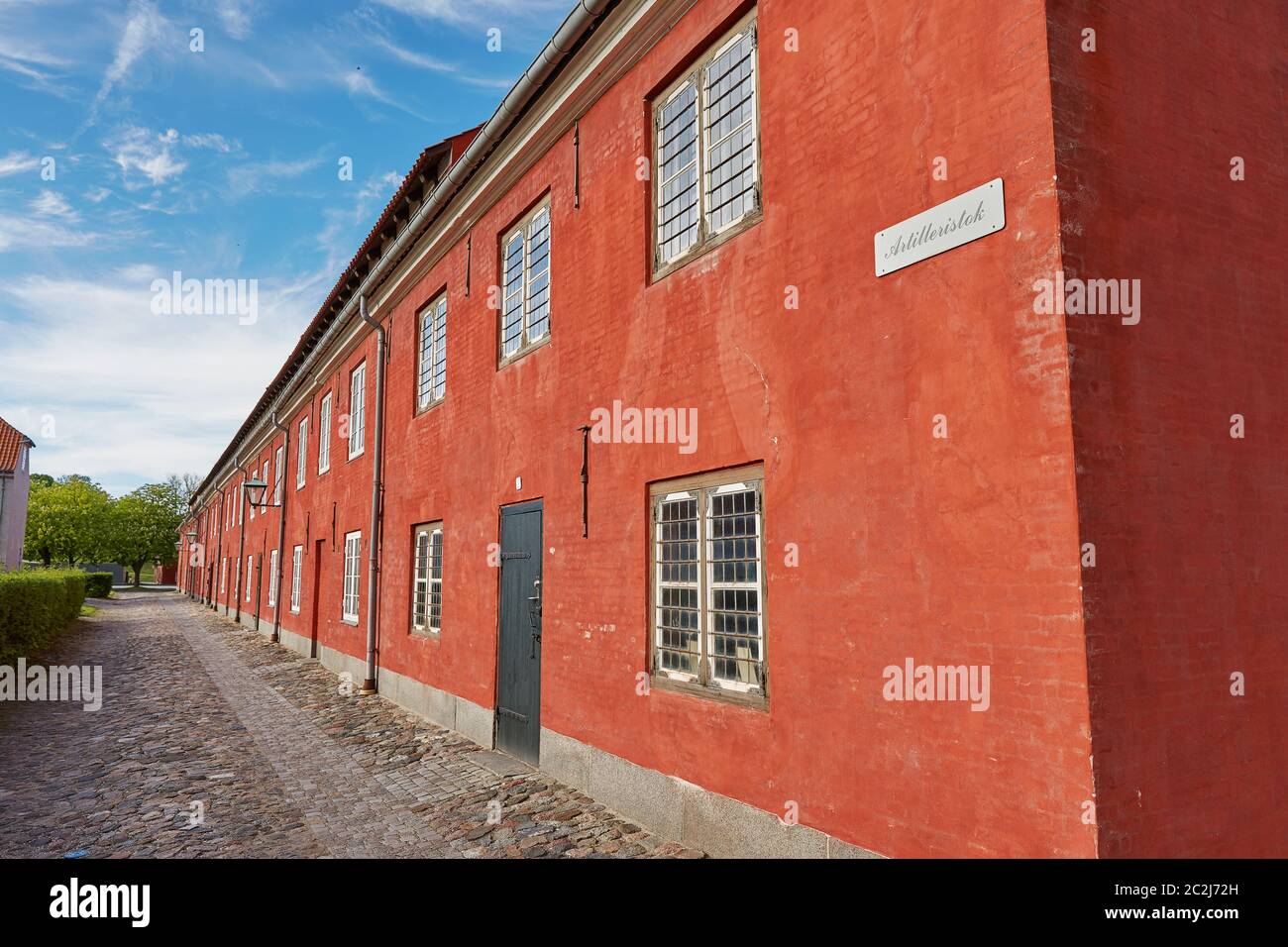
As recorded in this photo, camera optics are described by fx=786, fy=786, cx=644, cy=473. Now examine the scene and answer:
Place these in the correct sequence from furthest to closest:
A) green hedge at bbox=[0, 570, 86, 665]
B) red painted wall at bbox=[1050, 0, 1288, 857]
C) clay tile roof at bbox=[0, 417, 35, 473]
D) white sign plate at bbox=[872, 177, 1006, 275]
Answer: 1. clay tile roof at bbox=[0, 417, 35, 473]
2. green hedge at bbox=[0, 570, 86, 665]
3. white sign plate at bbox=[872, 177, 1006, 275]
4. red painted wall at bbox=[1050, 0, 1288, 857]

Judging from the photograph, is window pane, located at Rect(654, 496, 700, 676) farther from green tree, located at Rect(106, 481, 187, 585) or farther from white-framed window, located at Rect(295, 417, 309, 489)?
green tree, located at Rect(106, 481, 187, 585)

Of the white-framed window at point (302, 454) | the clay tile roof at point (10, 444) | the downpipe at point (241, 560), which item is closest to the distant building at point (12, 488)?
the clay tile roof at point (10, 444)

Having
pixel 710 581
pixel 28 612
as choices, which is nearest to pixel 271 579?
pixel 28 612

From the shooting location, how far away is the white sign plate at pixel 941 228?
147 inches

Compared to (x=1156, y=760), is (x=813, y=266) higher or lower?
higher

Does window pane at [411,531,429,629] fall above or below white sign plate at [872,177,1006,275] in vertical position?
below

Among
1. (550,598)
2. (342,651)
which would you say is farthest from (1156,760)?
(342,651)

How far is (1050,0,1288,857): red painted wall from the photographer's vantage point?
11.2 ft

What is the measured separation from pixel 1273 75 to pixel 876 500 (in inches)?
143

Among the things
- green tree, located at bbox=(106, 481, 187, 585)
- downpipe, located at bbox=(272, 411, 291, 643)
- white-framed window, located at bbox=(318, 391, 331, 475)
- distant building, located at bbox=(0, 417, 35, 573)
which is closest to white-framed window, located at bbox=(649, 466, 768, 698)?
white-framed window, located at bbox=(318, 391, 331, 475)

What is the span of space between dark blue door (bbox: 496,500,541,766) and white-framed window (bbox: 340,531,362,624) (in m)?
6.79

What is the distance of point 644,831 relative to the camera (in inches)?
230
